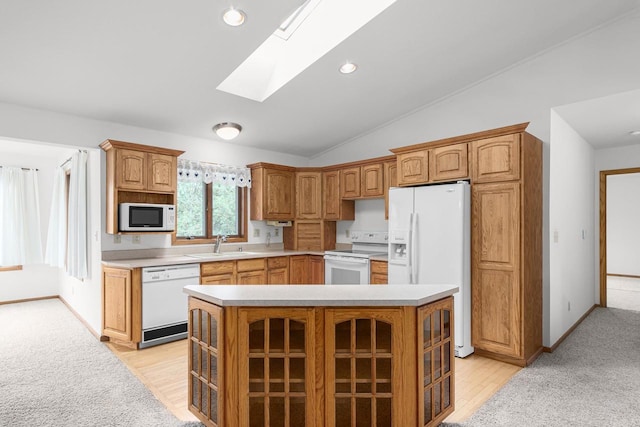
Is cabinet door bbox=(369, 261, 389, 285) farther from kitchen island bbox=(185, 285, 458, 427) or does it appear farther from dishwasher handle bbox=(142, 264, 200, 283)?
kitchen island bbox=(185, 285, 458, 427)

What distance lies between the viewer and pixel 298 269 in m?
5.27

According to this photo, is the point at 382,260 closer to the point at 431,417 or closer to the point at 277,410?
the point at 431,417

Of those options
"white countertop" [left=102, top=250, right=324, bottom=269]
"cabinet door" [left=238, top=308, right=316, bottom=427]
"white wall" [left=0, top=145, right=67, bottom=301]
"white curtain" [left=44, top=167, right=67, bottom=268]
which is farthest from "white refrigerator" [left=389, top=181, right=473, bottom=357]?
"white wall" [left=0, top=145, right=67, bottom=301]

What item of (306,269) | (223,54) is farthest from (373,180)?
(223,54)

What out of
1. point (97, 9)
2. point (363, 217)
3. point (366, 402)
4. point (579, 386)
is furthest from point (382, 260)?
point (97, 9)

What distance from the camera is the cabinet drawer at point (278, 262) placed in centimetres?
493

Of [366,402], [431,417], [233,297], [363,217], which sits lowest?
[431,417]

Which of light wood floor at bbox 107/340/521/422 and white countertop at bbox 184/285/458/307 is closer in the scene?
white countertop at bbox 184/285/458/307

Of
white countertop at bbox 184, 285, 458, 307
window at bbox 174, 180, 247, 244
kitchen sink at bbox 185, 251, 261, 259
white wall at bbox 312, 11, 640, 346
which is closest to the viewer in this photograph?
white countertop at bbox 184, 285, 458, 307

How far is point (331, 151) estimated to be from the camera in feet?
19.5

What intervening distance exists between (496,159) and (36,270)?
6.93 metres

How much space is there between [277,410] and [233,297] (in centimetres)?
67

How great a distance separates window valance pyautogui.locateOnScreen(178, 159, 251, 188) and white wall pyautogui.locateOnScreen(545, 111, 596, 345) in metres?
→ 3.85

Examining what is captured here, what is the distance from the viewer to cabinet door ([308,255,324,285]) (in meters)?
5.20
